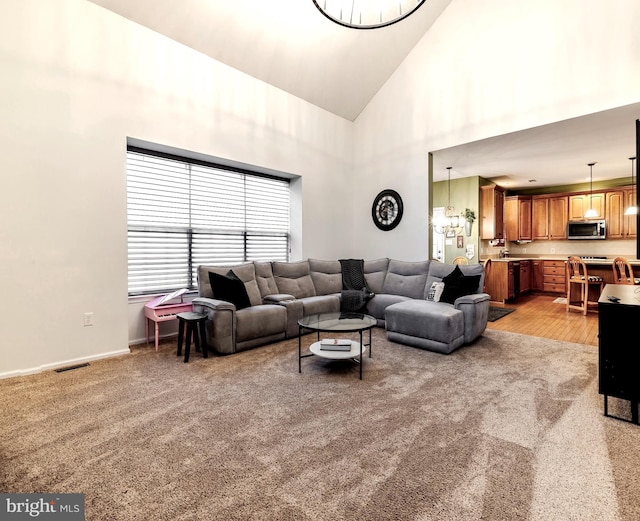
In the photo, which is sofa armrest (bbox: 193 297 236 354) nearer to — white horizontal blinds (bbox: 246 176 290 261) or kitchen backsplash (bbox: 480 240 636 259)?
white horizontal blinds (bbox: 246 176 290 261)

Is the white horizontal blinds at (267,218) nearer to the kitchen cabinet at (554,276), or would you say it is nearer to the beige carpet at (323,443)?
the beige carpet at (323,443)

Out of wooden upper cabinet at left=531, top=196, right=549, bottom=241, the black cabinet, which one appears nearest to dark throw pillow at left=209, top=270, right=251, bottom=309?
the black cabinet

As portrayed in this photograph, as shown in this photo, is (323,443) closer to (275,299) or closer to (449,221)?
(275,299)

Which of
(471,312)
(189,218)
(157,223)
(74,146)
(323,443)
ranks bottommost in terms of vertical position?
(323,443)

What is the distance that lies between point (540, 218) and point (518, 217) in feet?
1.75

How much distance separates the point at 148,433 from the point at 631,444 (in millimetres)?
2906

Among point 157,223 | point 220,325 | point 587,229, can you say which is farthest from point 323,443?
point 587,229

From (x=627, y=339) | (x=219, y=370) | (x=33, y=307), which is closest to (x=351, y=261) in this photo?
(x=219, y=370)

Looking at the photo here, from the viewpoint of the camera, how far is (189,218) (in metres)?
4.41

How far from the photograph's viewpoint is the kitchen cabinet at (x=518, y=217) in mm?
8359

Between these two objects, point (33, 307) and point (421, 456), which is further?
point (33, 307)

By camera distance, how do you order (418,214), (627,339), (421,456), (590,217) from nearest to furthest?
(421,456) → (627,339) → (418,214) → (590,217)

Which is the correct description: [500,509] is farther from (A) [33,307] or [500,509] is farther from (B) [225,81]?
(B) [225,81]

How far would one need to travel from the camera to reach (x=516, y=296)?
296 inches
